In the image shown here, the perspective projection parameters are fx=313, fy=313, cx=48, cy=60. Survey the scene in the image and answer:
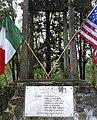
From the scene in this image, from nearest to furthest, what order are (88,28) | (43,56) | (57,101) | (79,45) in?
(57,101) < (88,28) < (43,56) < (79,45)

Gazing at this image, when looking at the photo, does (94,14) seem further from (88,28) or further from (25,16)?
(25,16)

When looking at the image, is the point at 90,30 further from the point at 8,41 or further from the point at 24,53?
the point at 8,41

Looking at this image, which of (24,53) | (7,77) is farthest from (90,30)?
(7,77)

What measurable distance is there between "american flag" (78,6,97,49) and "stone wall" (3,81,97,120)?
4.01 ft

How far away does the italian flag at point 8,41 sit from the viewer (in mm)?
7883

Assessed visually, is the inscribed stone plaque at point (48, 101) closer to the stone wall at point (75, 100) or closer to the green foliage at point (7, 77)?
the stone wall at point (75, 100)

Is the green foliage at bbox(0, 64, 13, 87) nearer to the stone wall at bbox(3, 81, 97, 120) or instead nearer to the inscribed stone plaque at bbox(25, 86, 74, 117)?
the stone wall at bbox(3, 81, 97, 120)

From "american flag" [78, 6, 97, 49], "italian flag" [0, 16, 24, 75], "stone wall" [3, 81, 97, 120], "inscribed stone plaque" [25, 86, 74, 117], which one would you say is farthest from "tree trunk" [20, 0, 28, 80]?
"american flag" [78, 6, 97, 49]

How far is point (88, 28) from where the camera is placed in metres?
8.52

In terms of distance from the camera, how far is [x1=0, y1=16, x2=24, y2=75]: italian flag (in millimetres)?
7883

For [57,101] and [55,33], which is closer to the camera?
[57,101]

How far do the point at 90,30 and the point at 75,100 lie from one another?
195cm

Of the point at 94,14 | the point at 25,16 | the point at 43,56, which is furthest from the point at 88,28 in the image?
the point at 43,56

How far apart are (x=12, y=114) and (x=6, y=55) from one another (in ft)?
4.93
